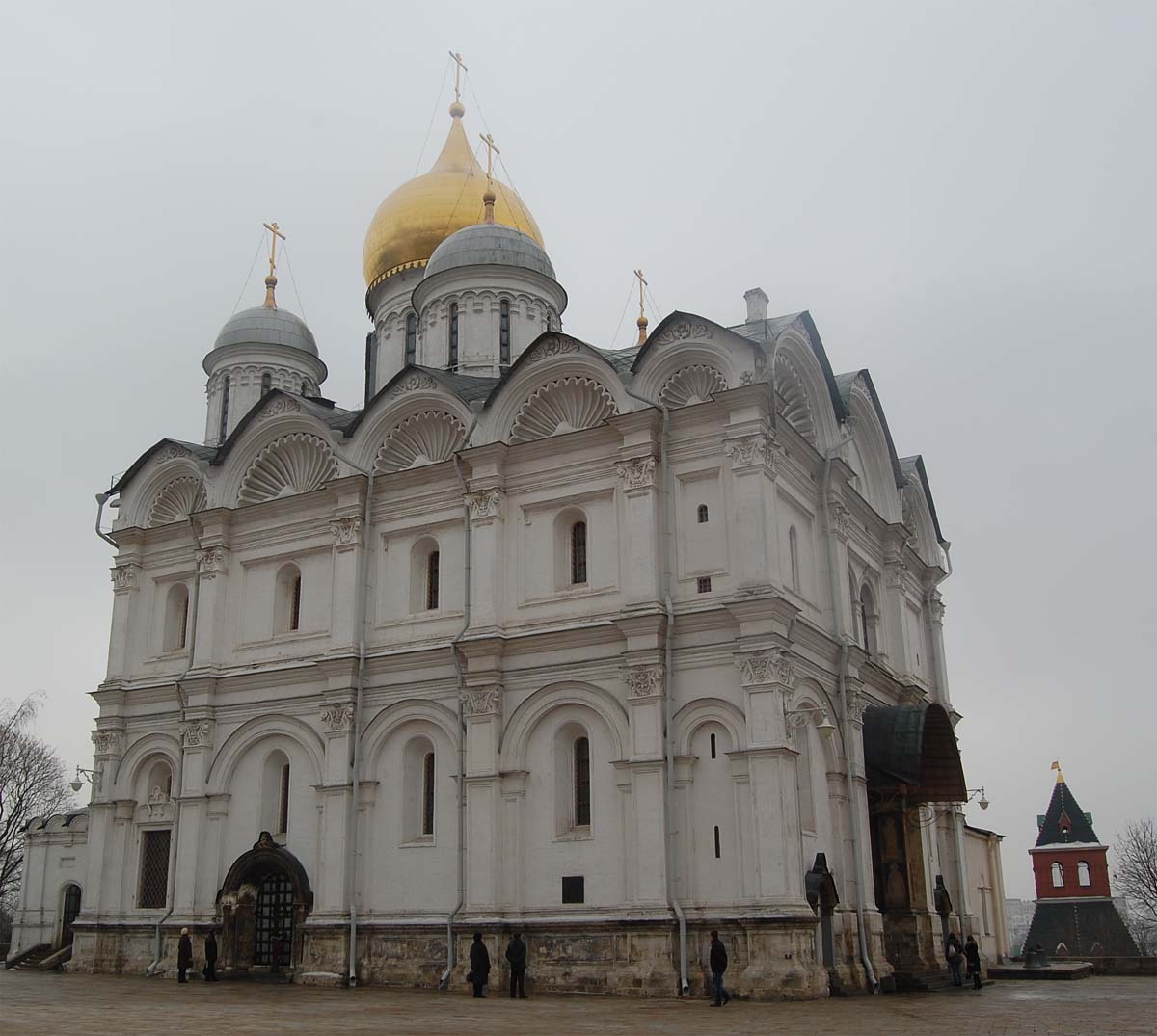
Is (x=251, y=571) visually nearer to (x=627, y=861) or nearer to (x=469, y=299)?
(x=469, y=299)

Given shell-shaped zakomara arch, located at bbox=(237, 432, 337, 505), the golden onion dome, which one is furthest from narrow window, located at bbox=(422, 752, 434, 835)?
the golden onion dome

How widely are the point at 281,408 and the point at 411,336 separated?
5.63m

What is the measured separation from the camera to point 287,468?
918 inches

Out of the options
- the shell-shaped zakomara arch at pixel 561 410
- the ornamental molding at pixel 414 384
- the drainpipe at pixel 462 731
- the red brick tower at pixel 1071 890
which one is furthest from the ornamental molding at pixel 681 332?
the red brick tower at pixel 1071 890

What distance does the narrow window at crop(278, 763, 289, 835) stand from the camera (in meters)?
21.2

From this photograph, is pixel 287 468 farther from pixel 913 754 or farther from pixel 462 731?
pixel 913 754

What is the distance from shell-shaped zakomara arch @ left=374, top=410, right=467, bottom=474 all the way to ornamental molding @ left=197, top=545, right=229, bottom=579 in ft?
11.4

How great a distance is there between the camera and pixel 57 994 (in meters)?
16.4

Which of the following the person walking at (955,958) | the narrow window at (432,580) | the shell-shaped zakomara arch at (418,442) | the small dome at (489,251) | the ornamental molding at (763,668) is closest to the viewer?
the ornamental molding at (763,668)

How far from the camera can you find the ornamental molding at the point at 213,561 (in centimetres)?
2298

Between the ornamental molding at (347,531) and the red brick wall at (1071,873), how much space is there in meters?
29.7

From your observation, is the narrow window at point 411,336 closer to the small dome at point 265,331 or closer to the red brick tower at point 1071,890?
the small dome at point 265,331

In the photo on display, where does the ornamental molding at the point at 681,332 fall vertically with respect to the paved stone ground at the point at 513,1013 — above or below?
above

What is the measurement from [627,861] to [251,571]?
9.38m
